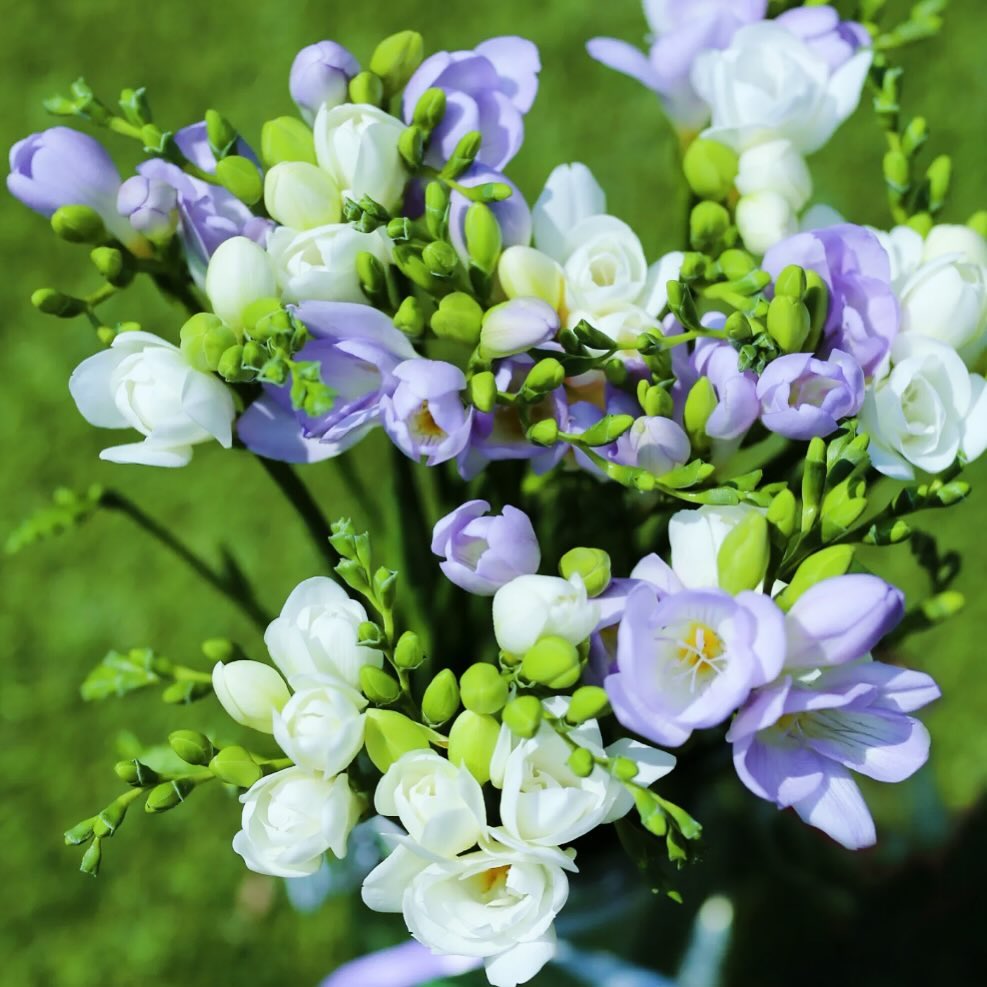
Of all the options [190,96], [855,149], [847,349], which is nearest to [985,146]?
[855,149]

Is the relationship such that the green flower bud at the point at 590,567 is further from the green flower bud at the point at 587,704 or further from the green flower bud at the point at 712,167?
the green flower bud at the point at 712,167

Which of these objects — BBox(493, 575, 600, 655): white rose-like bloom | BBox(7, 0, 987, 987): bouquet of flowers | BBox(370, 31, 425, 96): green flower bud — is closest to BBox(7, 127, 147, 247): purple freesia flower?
BBox(7, 0, 987, 987): bouquet of flowers

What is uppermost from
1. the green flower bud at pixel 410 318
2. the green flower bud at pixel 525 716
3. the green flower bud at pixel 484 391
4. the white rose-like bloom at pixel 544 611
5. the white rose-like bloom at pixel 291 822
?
the green flower bud at pixel 410 318

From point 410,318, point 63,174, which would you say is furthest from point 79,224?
point 410,318

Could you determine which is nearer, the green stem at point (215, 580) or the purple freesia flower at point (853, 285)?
the purple freesia flower at point (853, 285)

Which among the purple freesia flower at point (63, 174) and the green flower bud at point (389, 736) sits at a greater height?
the purple freesia flower at point (63, 174)

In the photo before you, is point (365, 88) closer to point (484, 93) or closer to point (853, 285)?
point (484, 93)

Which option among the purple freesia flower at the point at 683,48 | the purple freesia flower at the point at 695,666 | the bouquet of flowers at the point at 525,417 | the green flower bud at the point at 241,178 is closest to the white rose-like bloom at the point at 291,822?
the bouquet of flowers at the point at 525,417
